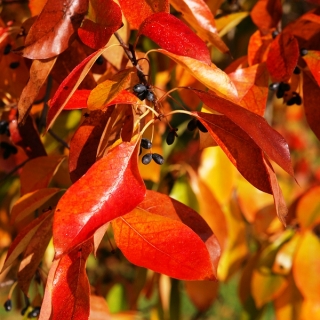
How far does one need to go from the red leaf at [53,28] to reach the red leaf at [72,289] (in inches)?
9.1

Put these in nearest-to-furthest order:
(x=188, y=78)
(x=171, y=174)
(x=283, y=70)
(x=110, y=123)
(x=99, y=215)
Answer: (x=99, y=215) < (x=110, y=123) < (x=283, y=70) < (x=188, y=78) < (x=171, y=174)

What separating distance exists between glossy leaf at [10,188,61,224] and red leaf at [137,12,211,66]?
11.4 inches

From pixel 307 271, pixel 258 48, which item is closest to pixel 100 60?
pixel 258 48

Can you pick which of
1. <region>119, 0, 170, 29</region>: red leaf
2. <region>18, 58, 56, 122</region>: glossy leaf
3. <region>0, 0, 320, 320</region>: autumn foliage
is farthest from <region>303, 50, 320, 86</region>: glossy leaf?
<region>18, 58, 56, 122</region>: glossy leaf

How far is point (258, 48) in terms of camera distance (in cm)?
86

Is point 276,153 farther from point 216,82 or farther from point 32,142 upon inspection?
point 32,142

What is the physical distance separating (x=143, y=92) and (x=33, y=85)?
5.2 inches

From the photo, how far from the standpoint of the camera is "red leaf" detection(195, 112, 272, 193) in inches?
24.4

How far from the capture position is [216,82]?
1.98 ft

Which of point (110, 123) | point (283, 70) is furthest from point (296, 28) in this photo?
point (110, 123)

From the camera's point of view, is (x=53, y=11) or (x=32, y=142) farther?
(x=32, y=142)

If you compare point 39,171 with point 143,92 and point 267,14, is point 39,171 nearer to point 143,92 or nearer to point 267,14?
point 143,92

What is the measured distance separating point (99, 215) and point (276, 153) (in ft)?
0.64

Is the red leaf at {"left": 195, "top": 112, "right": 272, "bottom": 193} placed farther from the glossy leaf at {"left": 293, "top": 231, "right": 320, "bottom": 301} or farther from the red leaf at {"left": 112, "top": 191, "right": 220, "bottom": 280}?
the glossy leaf at {"left": 293, "top": 231, "right": 320, "bottom": 301}
